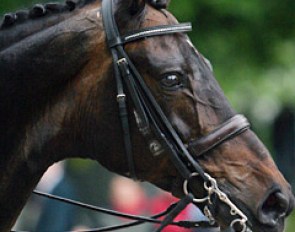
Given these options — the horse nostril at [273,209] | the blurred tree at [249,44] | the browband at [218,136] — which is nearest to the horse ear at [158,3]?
the browband at [218,136]

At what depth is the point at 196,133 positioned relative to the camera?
4824mm

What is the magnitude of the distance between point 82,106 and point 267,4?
418 cm

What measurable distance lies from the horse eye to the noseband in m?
0.07

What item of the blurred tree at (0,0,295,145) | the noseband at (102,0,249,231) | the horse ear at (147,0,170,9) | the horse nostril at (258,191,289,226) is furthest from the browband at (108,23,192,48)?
the blurred tree at (0,0,295,145)

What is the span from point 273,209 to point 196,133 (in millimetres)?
426

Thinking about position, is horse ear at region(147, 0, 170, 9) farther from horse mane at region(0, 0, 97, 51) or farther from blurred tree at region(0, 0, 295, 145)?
blurred tree at region(0, 0, 295, 145)

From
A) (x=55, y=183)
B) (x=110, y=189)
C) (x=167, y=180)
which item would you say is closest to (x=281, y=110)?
(x=110, y=189)

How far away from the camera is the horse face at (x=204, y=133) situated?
15.6 feet

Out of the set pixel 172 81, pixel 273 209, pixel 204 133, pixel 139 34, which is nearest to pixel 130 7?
pixel 139 34

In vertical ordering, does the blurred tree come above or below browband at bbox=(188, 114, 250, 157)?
below

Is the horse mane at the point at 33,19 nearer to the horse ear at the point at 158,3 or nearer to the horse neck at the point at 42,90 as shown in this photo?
the horse neck at the point at 42,90

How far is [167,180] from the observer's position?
16.2ft

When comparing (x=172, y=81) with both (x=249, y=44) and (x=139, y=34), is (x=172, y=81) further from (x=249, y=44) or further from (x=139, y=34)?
(x=249, y=44)

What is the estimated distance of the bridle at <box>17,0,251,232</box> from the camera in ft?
15.7
